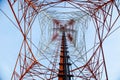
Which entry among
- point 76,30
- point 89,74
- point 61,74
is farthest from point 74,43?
point 61,74

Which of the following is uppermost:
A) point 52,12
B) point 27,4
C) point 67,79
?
point 52,12

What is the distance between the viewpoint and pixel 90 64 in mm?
15539

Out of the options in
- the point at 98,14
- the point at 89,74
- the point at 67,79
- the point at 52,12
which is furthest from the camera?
the point at 52,12

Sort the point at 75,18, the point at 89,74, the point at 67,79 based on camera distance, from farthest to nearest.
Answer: the point at 75,18, the point at 89,74, the point at 67,79

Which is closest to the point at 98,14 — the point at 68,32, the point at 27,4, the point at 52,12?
the point at 27,4

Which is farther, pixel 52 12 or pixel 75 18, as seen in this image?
pixel 75 18

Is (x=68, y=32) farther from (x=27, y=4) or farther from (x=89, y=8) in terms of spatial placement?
(x=27, y=4)

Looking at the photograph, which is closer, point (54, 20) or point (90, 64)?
point (90, 64)

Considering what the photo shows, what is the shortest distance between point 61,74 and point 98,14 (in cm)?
570

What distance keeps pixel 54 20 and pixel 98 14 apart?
13161mm

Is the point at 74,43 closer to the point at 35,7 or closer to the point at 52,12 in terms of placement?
the point at 52,12

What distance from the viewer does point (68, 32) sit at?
2992cm

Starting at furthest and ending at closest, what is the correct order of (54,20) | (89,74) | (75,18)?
(54,20) < (75,18) < (89,74)

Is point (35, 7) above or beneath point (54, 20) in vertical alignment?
beneath
